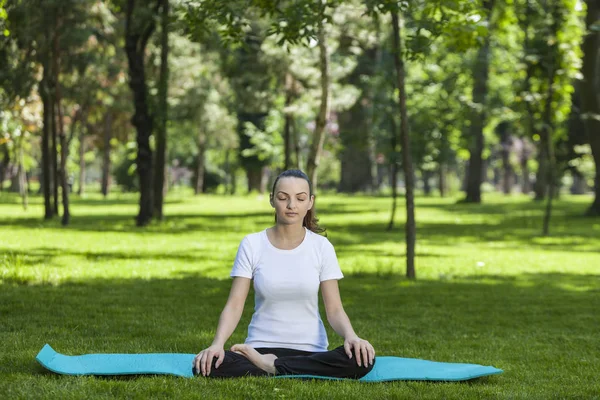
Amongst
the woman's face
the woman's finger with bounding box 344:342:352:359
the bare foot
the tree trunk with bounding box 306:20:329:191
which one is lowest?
the bare foot

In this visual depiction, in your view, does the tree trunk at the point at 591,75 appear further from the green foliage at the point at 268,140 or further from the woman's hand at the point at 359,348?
the green foliage at the point at 268,140

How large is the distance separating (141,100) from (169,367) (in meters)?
19.3

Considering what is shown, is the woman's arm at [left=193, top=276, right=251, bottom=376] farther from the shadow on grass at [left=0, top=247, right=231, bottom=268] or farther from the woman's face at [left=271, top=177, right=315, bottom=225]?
the shadow on grass at [left=0, top=247, right=231, bottom=268]

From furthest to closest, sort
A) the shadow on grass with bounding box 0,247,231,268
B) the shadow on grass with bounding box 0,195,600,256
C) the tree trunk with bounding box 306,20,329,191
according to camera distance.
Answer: the shadow on grass with bounding box 0,195,600,256, the tree trunk with bounding box 306,20,329,191, the shadow on grass with bounding box 0,247,231,268

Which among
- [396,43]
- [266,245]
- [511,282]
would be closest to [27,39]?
[396,43]

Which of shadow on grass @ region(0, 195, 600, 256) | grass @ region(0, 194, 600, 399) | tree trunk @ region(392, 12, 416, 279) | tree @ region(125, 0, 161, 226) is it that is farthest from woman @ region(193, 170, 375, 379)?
tree @ region(125, 0, 161, 226)

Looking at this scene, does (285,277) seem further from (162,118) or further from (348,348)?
(162,118)

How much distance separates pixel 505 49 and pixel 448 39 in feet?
115

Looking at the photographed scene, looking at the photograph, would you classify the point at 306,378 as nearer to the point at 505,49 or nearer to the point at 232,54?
the point at 232,54

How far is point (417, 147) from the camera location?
105ft

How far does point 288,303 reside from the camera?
21.4ft

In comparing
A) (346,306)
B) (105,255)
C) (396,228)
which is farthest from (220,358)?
(396,228)

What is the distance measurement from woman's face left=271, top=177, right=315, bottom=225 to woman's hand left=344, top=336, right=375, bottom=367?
87cm

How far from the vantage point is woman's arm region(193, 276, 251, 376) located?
6.20 m
